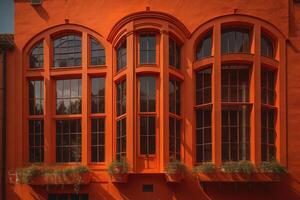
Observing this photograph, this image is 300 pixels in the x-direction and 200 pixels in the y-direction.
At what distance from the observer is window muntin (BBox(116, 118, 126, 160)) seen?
19622 mm

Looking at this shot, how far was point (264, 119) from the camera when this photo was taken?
65.1ft

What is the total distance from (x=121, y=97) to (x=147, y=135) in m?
2.44

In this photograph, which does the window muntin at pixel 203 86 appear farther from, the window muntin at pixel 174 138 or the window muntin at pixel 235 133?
the window muntin at pixel 174 138

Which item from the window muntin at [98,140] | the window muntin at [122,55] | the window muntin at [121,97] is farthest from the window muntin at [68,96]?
the window muntin at [122,55]

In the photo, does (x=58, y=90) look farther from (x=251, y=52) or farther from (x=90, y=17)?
(x=251, y=52)

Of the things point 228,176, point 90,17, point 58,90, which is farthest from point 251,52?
point 58,90

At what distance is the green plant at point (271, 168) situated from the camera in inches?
728

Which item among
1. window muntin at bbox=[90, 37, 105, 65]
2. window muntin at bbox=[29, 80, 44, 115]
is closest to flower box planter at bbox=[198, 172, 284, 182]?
window muntin at bbox=[90, 37, 105, 65]

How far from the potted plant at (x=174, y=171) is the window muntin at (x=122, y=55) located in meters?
5.44

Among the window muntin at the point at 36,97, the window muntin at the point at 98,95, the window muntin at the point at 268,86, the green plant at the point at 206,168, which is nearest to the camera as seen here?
the green plant at the point at 206,168

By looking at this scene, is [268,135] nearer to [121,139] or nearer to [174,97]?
[174,97]

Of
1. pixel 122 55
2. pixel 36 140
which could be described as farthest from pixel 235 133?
pixel 36 140

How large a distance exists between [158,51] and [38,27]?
6.92 metres

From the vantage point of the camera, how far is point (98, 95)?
69.1 ft
